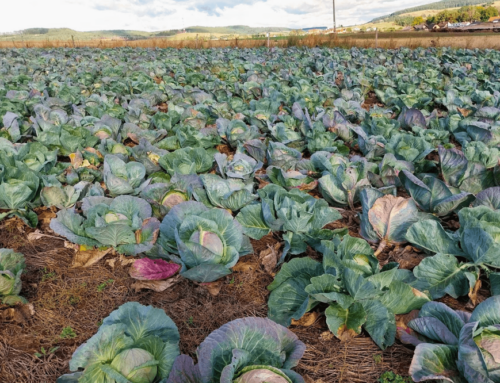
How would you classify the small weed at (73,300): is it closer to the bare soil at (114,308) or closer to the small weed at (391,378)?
the bare soil at (114,308)

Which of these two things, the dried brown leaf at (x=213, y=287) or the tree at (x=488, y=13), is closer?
the dried brown leaf at (x=213, y=287)

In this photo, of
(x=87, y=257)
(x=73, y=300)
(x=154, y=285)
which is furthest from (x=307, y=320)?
(x=87, y=257)

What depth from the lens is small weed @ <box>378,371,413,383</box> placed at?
182 cm

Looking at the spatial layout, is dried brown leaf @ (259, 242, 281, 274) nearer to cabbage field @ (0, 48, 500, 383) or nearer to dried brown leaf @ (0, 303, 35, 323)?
cabbage field @ (0, 48, 500, 383)

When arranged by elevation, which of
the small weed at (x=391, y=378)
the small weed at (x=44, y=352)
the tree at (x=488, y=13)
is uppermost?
the tree at (x=488, y=13)

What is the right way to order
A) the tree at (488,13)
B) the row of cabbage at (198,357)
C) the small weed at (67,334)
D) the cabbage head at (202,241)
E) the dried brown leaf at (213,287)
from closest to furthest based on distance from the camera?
the row of cabbage at (198,357) → the small weed at (67,334) → the cabbage head at (202,241) → the dried brown leaf at (213,287) → the tree at (488,13)

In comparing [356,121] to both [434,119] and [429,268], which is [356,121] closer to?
[434,119]

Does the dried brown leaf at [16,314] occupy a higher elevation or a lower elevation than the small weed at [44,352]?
higher

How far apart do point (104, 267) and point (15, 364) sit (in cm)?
88

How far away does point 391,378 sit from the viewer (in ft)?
6.07

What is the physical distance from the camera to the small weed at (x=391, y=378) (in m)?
1.82

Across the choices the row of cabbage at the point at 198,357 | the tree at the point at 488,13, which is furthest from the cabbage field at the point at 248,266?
the tree at the point at 488,13

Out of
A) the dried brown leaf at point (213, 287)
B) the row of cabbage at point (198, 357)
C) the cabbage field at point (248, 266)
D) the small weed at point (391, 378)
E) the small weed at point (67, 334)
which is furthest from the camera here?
the dried brown leaf at point (213, 287)

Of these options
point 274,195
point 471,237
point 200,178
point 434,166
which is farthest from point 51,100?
point 471,237
